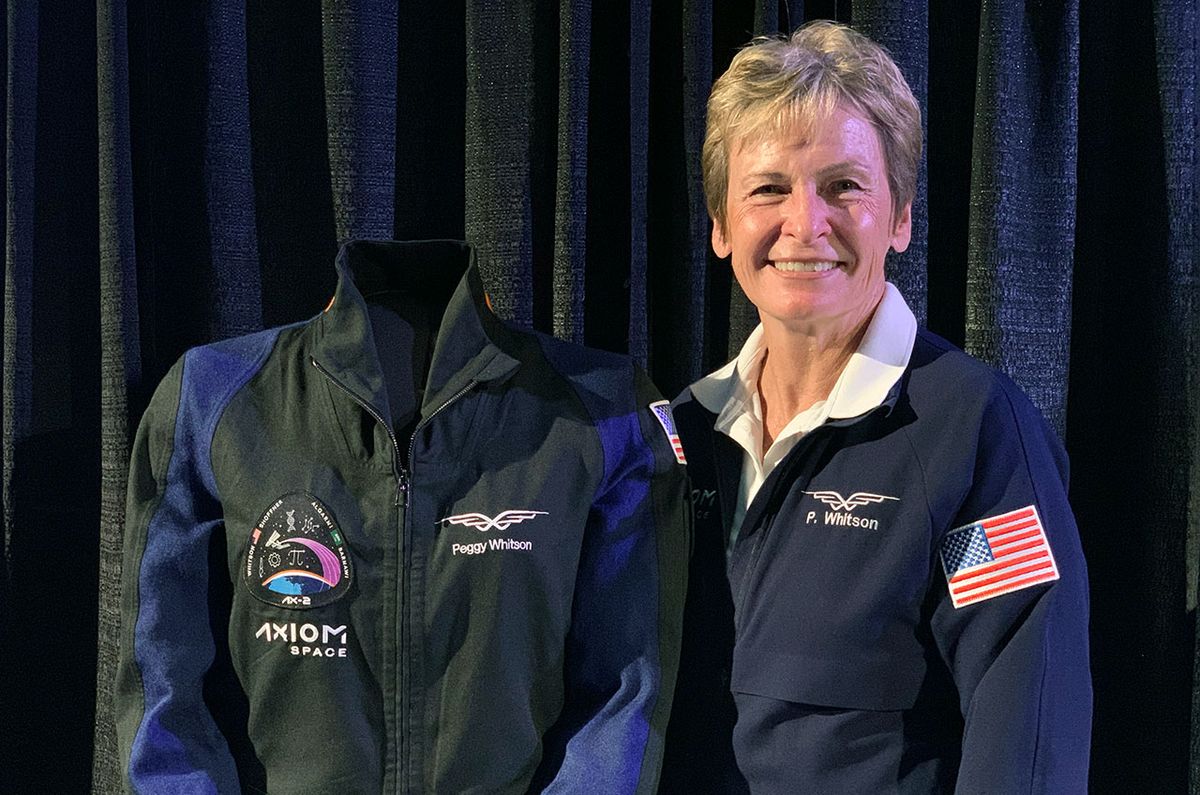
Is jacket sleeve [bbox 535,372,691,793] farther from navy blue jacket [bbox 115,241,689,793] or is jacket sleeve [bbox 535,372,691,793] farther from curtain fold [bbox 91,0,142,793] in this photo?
curtain fold [bbox 91,0,142,793]

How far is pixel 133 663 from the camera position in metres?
1.01

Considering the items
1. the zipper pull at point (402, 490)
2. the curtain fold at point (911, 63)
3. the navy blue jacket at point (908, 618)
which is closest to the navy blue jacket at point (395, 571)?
the zipper pull at point (402, 490)

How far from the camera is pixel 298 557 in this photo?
99 cm

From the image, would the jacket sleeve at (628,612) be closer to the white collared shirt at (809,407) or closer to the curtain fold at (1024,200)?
the white collared shirt at (809,407)

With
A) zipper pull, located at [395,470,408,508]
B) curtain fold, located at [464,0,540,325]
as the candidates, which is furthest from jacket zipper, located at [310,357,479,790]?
curtain fold, located at [464,0,540,325]

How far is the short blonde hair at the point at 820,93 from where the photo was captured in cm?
110

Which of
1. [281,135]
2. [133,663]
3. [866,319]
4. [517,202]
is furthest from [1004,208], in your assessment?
[133,663]

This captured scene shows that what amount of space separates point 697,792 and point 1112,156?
3.41 ft

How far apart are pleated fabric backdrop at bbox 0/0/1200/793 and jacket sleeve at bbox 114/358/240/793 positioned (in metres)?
0.39

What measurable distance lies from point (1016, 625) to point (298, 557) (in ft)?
2.17

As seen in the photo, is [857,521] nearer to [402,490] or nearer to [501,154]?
[402,490]

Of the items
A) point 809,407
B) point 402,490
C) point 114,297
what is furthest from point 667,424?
point 114,297

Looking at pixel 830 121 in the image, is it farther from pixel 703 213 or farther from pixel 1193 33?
pixel 1193 33

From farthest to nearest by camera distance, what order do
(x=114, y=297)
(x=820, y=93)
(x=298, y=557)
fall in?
(x=114, y=297) < (x=820, y=93) < (x=298, y=557)
